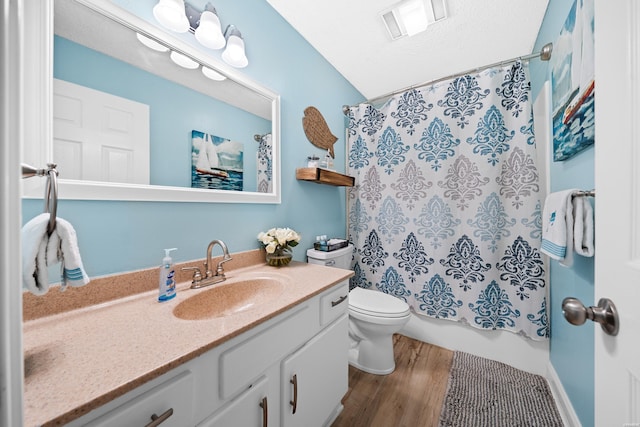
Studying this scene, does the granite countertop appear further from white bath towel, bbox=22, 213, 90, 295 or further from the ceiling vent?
the ceiling vent

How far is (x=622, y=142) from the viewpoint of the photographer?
1.42 feet

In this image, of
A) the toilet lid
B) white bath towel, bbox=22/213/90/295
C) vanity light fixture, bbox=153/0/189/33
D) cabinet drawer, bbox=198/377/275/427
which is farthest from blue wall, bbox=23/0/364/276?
cabinet drawer, bbox=198/377/275/427

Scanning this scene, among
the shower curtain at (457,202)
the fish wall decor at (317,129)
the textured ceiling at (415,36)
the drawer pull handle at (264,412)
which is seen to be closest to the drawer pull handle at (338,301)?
the drawer pull handle at (264,412)

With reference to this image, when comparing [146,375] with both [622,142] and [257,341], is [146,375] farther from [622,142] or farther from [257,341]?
[622,142]

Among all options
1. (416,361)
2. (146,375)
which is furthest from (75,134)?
(416,361)

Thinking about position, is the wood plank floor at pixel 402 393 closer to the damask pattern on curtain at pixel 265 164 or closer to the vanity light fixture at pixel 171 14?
the damask pattern on curtain at pixel 265 164

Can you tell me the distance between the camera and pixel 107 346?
0.56 m

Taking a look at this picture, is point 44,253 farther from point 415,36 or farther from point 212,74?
point 415,36

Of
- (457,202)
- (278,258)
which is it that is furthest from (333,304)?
(457,202)

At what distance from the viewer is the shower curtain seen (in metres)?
1.49

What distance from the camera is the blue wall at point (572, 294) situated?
0.95 m

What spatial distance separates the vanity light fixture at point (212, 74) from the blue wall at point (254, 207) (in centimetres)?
10

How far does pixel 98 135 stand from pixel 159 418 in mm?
890

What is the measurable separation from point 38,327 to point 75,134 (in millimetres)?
589
